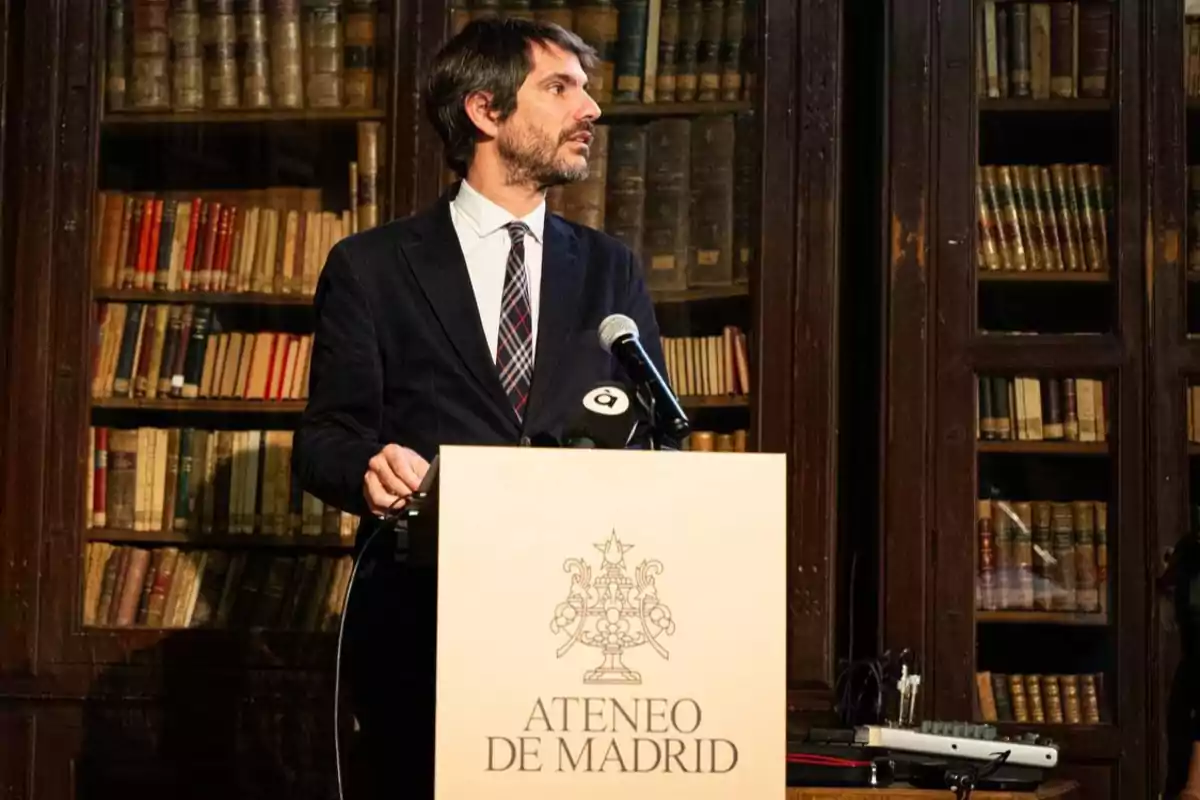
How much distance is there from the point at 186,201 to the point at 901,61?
164 cm

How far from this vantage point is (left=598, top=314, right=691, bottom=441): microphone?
1.83 metres

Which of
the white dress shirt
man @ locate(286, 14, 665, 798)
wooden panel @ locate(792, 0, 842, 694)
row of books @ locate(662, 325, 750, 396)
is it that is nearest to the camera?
man @ locate(286, 14, 665, 798)

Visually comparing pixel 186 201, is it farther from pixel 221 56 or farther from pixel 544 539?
pixel 544 539

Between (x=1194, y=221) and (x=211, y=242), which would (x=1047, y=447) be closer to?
(x=1194, y=221)

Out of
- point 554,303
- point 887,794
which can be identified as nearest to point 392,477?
point 554,303

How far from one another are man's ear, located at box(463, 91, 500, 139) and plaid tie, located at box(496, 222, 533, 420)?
0.55ft

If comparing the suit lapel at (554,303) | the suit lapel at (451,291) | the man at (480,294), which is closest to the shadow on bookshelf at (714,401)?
the man at (480,294)

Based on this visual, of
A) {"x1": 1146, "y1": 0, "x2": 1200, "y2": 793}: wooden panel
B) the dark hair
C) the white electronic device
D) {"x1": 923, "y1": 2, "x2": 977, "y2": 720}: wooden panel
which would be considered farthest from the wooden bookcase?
the dark hair

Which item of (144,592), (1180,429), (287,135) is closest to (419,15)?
(287,135)

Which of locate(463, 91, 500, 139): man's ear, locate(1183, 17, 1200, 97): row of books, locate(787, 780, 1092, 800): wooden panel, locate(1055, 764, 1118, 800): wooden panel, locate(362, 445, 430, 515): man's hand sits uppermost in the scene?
locate(1183, 17, 1200, 97): row of books

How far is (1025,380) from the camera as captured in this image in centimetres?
356

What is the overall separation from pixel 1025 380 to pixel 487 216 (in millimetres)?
1575

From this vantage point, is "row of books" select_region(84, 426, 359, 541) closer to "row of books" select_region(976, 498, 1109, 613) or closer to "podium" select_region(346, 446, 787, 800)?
"row of books" select_region(976, 498, 1109, 613)

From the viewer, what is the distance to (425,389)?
230 centimetres
